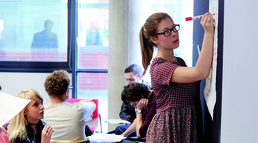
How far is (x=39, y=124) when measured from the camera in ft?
8.65

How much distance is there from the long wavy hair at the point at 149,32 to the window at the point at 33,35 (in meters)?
4.48

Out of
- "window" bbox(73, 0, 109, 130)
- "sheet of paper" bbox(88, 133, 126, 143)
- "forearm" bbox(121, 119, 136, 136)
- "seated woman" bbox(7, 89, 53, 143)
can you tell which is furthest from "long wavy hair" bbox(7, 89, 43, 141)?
"window" bbox(73, 0, 109, 130)

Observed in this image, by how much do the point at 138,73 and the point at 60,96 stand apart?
1.34 meters

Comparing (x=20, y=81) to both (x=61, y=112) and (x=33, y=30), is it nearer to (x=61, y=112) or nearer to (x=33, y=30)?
(x=33, y=30)

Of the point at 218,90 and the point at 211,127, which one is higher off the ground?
the point at 218,90

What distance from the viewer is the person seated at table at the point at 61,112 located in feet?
10.6

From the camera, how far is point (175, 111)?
5.72 ft

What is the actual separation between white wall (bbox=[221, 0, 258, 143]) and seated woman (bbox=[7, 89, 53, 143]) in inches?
60.6

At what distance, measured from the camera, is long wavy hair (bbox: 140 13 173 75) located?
1.78 meters

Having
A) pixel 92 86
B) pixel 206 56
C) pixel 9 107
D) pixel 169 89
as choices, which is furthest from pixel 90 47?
pixel 9 107

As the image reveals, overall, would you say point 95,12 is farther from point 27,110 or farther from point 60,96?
point 27,110

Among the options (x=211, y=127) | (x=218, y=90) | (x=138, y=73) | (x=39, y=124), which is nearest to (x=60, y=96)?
(x=39, y=124)

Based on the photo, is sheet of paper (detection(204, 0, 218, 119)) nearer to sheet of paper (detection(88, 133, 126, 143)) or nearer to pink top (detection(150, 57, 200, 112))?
pink top (detection(150, 57, 200, 112))

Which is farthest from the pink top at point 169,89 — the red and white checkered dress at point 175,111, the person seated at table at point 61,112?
the person seated at table at point 61,112
